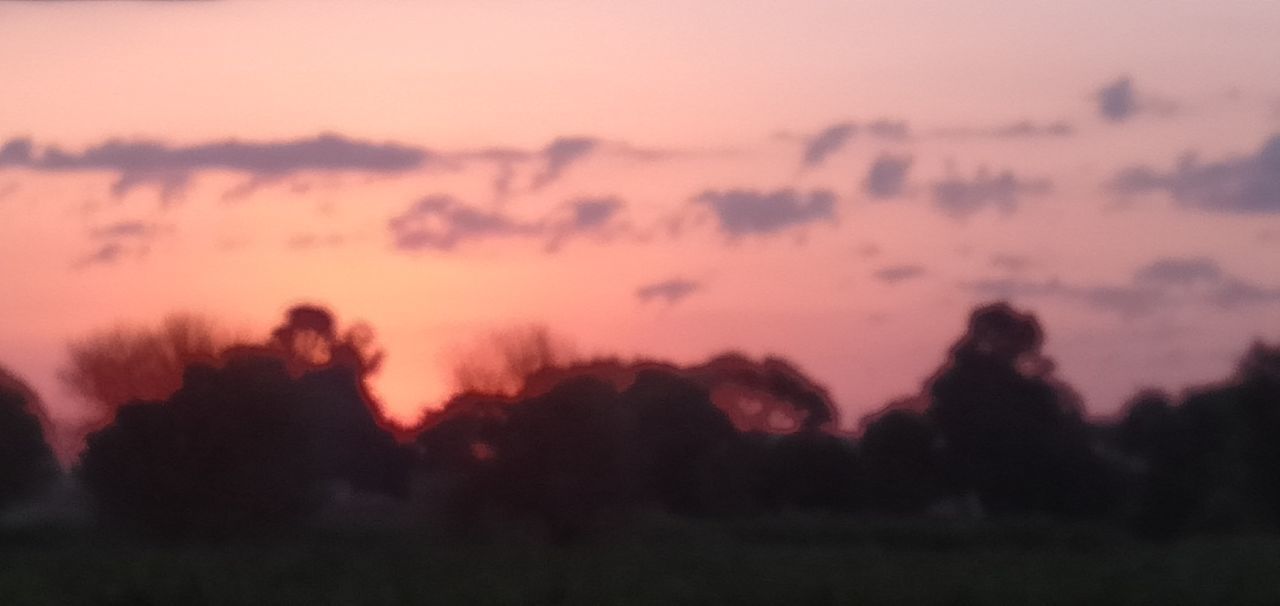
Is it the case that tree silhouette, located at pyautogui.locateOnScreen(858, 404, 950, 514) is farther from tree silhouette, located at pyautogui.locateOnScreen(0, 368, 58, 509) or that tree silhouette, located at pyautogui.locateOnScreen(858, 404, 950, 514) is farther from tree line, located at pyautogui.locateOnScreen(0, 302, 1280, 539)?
tree silhouette, located at pyautogui.locateOnScreen(0, 368, 58, 509)

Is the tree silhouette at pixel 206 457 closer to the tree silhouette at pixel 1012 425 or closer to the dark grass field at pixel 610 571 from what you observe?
the dark grass field at pixel 610 571

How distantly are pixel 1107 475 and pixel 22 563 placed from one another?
34.3 metres

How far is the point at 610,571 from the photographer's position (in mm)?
38719

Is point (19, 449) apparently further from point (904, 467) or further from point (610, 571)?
point (904, 467)

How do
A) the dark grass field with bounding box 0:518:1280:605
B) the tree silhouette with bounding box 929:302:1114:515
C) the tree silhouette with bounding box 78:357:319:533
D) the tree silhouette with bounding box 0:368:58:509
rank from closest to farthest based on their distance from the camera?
1. the dark grass field with bounding box 0:518:1280:605
2. the tree silhouette with bounding box 78:357:319:533
3. the tree silhouette with bounding box 0:368:58:509
4. the tree silhouette with bounding box 929:302:1114:515

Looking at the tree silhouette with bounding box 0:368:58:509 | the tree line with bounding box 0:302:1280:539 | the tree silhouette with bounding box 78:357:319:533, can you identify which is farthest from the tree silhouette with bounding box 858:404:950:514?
the tree silhouette with bounding box 0:368:58:509

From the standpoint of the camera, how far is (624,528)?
4900 centimetres

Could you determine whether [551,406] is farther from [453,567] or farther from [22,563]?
[22,563]

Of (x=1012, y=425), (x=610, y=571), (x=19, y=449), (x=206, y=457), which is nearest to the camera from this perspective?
(x=610, y=571)

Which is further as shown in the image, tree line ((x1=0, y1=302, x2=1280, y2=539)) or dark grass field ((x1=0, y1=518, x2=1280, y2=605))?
tree line ((x1=0, y1=302, x2=1280, y2=539))

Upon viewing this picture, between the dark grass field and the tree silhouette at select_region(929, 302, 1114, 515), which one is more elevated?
the tree silhouette at select_region(929, 302, 1114, 515)

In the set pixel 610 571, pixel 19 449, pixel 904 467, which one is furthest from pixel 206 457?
pixel 904 467

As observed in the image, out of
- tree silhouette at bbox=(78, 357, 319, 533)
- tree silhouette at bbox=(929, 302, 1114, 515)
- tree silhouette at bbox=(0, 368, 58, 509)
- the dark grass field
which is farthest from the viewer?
tree silhouette at bbox=(929, 302, 1114, 515)

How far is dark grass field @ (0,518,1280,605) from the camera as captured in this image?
115ft
